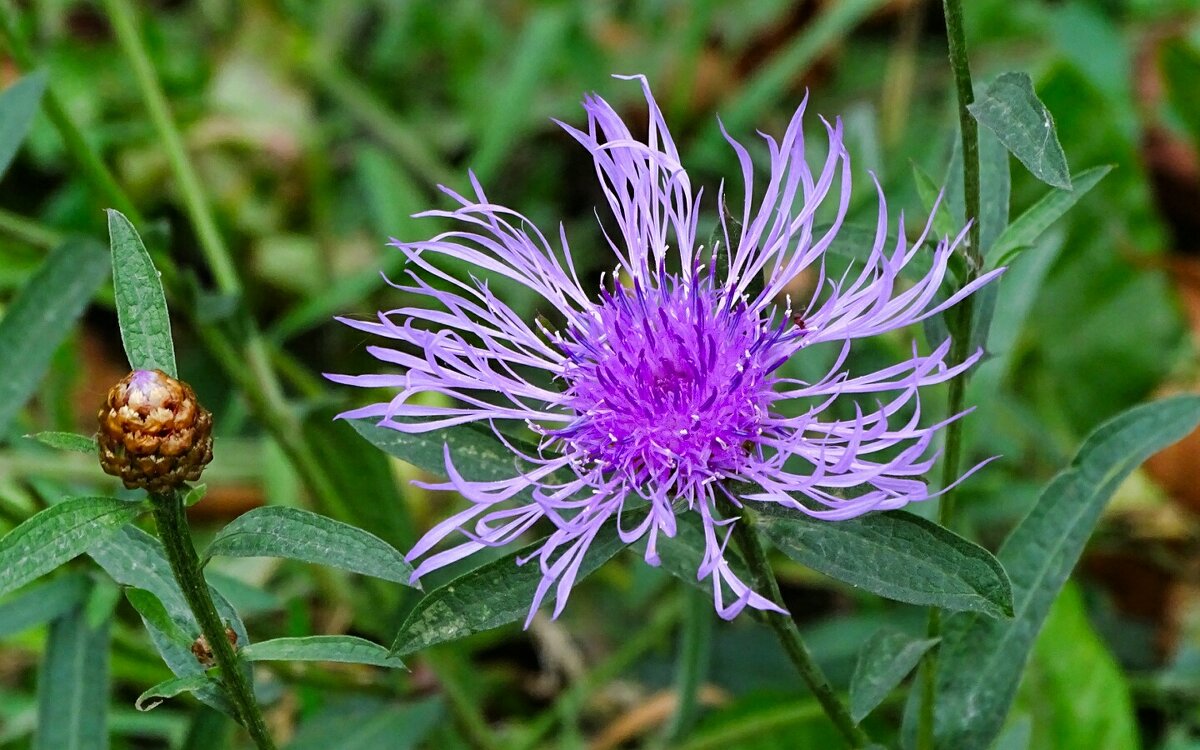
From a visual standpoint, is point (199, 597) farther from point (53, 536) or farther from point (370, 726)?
point (370, 726)

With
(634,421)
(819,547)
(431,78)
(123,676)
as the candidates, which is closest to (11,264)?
(123,676)

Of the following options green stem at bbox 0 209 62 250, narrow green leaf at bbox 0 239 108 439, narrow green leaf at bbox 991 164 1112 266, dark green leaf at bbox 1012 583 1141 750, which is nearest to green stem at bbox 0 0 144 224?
green stem at bbox 0 209 62 250

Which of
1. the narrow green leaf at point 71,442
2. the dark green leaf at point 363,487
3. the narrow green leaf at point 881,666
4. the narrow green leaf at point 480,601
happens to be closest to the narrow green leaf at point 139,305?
the narrow green leaf at point 71,442

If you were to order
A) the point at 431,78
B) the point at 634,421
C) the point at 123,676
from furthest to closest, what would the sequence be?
the point at 431,78, the point at 123,676, the point at 634,421

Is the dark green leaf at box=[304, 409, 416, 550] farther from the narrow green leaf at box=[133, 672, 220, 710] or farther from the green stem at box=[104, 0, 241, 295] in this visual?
the narrow green leaf at box=[133, 672, 220, 710]

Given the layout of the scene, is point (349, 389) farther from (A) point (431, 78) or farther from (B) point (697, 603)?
(A) point (431, 78)

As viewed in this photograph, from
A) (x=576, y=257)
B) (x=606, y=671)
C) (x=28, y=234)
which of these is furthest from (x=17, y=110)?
(x=576, y=257)
